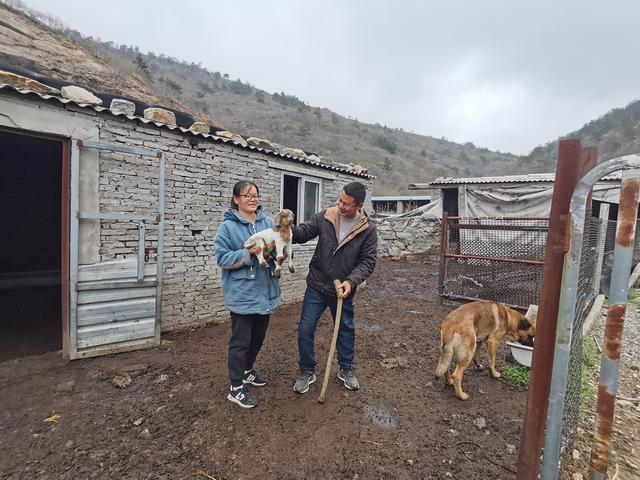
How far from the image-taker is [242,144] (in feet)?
18.2

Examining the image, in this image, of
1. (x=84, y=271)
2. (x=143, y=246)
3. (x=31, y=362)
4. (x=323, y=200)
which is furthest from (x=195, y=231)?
(x=323, y=200)

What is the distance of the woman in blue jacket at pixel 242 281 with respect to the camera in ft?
8.82

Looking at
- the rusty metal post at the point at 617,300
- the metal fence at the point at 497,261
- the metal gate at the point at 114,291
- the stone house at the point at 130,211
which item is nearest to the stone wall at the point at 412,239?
the metal fence at the point at 497,261

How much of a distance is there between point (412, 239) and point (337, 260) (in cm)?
1104

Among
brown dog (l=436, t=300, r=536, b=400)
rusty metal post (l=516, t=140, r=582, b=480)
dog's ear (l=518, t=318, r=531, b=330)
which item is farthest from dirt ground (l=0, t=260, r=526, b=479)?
rusty metal post (l=516, t=140, r=582, b=480)

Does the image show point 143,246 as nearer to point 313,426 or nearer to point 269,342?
point 269,342

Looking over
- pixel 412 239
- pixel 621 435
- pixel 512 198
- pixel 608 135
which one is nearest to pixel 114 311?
pixel 621 435

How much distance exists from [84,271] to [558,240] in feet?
16.0

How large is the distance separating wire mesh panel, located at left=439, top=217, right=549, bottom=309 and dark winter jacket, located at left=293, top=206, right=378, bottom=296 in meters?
3.61

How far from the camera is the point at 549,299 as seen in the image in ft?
5.05

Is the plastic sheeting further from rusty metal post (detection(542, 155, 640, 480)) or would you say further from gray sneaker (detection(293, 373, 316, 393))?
rusty metal post (detection(542, 155, 640, 480))

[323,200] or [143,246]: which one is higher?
[323,200]

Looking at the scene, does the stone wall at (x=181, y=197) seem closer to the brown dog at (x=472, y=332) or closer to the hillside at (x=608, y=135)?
the brown dog at (x=472, y=332)

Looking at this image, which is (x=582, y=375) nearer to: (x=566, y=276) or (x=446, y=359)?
(x=446, y=359)
